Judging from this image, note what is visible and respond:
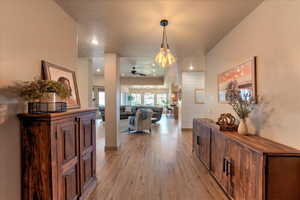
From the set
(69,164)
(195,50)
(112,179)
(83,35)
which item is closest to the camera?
(69,164)

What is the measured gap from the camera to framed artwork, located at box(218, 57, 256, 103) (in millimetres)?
2426

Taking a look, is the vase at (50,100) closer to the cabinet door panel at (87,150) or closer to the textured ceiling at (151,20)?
the cabinet door panel at (87,150)

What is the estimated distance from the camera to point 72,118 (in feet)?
6.46

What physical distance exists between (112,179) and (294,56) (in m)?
3.12

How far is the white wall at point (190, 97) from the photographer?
739cm

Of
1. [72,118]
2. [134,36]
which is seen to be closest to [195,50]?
[134,36]

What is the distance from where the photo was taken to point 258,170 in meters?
1.64

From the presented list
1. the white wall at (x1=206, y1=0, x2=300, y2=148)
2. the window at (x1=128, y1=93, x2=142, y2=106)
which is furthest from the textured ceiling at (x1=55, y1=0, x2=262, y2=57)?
the window at (x1=128, y1=93, x2=142, y2=106)

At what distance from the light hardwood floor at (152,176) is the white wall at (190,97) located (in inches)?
111

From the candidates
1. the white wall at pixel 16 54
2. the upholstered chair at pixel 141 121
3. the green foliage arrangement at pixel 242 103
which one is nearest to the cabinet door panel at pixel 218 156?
the green foliage arrangement at pixel 242 103

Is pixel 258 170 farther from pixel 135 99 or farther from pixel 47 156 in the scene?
pixel 135 99

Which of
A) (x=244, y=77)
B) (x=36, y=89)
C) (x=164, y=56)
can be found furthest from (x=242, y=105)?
(x=36, y=89)

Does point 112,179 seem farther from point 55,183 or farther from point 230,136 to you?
point 230,136

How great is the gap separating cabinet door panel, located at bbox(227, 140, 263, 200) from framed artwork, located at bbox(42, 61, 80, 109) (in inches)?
90.1
